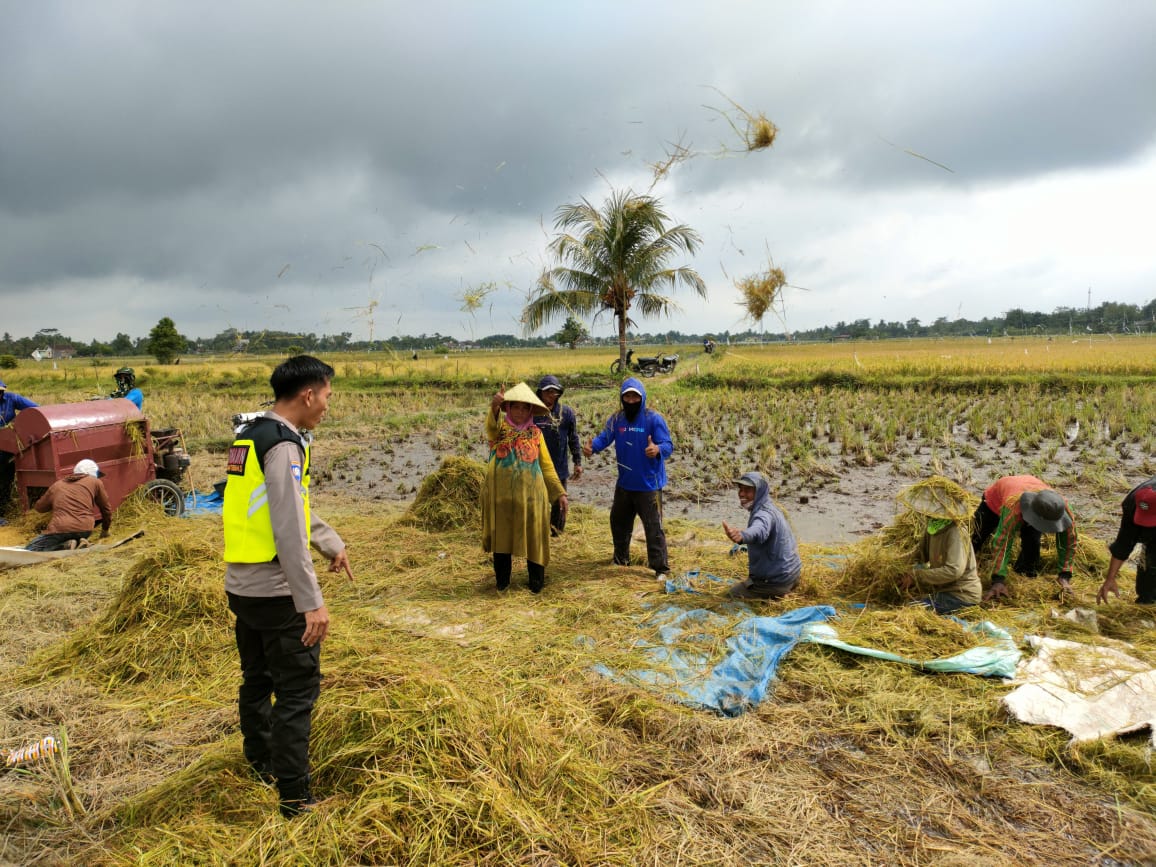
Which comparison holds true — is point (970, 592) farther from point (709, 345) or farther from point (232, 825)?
point (709, 345)

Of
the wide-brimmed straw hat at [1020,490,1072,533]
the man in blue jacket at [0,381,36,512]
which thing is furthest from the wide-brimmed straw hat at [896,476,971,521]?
the man in blue jacket at [0,381,36,512]

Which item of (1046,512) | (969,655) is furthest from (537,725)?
(1046,512)

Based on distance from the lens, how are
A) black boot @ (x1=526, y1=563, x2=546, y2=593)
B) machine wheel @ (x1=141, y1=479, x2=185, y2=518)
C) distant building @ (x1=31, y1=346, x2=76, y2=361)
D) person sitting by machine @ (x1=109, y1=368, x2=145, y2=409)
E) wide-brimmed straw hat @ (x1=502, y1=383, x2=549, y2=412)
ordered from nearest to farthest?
1. wide-brimmed straw hat @ (x1=502, y1=383, x2=549, y2=412)
2. black boot @ (x1=526, y1=563, x2=546, y2=593)
3. machine wheel @ (x1=141, y1=479, x2=185, y2=518)
4. person sitting by machine @ (x1=109, y1=368, x2=145, y2=409)
5. distant building @ (x1=31, y1=346, x2=76, y2=361)

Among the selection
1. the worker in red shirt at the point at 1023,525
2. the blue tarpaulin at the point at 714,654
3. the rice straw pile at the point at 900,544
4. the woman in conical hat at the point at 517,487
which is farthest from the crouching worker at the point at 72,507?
the worker in red shirt at the point at 1023,525

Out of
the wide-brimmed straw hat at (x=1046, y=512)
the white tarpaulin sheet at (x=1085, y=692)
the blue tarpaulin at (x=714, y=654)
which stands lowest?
the blue tarpaulin at (x=714, y=654)

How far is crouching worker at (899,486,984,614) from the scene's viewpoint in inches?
166

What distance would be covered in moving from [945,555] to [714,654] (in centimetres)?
180

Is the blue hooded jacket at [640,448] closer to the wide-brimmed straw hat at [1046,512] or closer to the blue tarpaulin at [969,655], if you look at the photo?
the blue tarpaulin at [969,655]

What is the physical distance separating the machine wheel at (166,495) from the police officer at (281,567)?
19.7ft

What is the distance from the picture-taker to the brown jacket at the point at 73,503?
230 inches

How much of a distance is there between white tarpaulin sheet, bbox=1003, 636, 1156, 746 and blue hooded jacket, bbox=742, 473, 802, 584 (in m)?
1.49

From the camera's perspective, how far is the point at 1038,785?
2695 mm

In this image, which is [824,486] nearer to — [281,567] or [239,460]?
[281,567]

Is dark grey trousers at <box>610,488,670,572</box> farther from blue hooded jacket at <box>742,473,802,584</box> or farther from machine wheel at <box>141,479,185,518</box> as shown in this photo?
machine wheel at <box>141,479,185,518</box>
